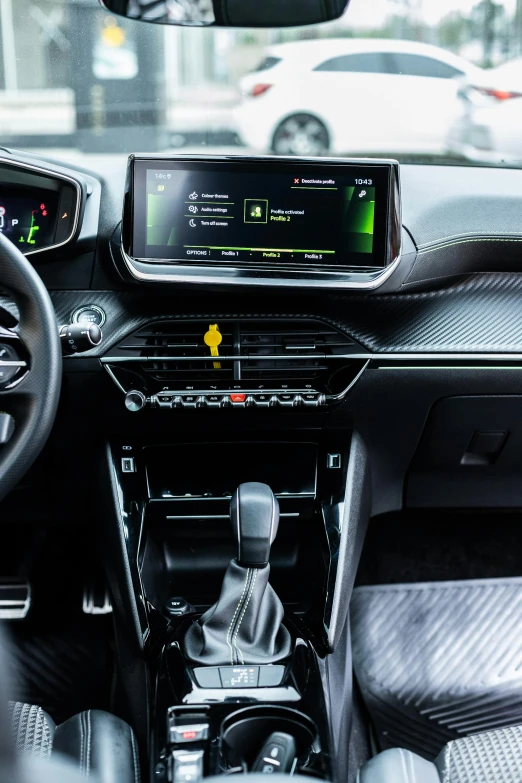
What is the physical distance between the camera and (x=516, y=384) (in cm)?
218

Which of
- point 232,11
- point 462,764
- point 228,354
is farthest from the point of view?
point 228,354

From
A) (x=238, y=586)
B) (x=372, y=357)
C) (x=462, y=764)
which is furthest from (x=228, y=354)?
(x=462, y=764)

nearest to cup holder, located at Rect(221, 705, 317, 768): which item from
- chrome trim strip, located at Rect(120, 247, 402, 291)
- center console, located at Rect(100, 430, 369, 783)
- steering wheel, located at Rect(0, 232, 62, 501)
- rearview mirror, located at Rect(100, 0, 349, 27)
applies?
center console, located at Rect(100, 430, 369, 783)

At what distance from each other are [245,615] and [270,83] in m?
1.46

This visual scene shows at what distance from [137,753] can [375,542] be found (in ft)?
4.15

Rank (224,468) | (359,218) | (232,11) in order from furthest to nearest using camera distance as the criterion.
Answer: (224,468)
(359,218)
(232,11)

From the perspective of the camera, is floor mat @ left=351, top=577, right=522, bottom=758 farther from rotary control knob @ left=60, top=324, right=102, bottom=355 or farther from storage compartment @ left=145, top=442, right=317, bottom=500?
rotary control knob @ left=60, top=324, right=102, bottom=355

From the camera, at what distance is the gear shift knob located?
1725 millimetres

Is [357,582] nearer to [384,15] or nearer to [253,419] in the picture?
[253,419]

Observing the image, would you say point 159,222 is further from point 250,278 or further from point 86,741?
point 86,741

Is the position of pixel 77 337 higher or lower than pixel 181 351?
higher

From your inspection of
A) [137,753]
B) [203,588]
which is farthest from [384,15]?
[137,753]

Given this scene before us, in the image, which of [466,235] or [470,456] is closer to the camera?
[466,235]

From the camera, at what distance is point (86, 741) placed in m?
1.57
